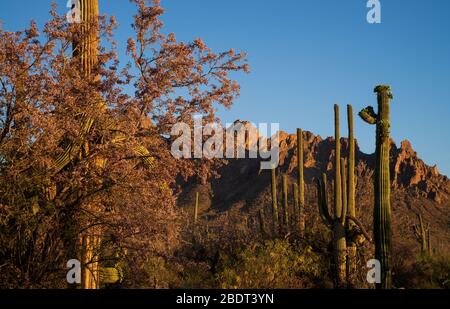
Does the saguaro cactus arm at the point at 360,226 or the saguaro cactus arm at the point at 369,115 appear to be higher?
the saguaro cactus arm at the point at 369,115

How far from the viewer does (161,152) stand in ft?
27.2

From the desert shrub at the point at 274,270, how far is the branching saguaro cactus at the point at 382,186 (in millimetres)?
2325

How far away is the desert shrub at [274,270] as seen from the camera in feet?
41.2

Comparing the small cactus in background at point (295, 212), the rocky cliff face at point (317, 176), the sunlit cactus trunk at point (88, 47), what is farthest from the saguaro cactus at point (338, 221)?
the rocky cliff face at point (317, 176)

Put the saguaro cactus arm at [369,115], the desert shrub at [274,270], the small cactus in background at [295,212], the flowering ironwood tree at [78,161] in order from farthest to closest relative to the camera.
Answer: the small cactus in background at [295,212]
the desert shrub at [274,270]
the saguaro cactus arm at [369,115]
the flowering ironwood tree at [78,161]

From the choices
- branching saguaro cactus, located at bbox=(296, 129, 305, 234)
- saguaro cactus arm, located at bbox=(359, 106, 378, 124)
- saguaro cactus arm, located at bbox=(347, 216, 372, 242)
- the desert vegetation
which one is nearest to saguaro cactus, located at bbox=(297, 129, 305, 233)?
branching saguaro cactus, located at bbox=(296, 129, 305, 234)

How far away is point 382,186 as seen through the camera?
12148mm

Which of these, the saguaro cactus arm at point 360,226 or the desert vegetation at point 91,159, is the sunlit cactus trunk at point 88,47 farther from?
the saguaro cactus arm at point 360,226

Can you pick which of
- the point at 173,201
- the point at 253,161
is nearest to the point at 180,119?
the point at 173,201

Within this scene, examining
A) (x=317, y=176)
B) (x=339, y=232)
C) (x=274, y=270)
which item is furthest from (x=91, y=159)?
(x=317, y=176)

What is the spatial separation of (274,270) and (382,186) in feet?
10.7

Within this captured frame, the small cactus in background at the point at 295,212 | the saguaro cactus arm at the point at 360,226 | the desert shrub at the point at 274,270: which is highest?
the small cactus in background at the point at 295,212

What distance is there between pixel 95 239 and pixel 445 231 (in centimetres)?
3702
